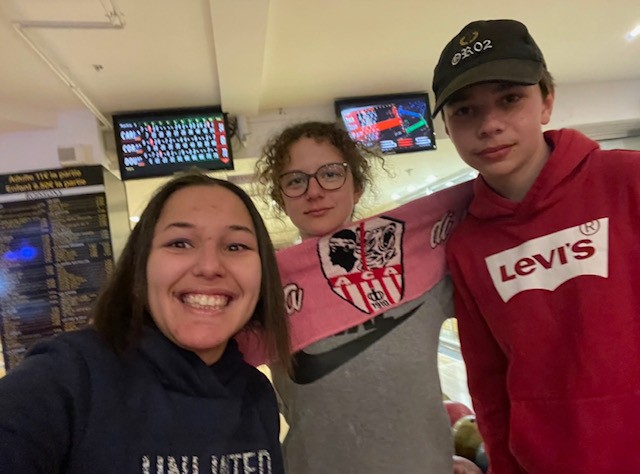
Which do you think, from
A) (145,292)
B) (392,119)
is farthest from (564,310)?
(392,119)

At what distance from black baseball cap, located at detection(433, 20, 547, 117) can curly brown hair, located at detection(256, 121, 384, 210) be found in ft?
1.38

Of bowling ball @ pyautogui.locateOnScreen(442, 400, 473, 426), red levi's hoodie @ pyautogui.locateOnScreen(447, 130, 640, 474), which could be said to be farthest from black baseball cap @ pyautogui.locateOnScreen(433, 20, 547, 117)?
bowling ball @ pyautogui.locateOnScreen(442, 400, 473, 426)

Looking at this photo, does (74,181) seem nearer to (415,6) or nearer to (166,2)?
(166,2)

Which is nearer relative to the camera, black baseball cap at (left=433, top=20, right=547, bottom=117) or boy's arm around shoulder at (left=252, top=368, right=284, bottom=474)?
boy's arm around shoulder at (left=252, top=368, right=284, bottom=474)

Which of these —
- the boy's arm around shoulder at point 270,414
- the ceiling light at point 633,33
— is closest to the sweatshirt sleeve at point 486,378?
the boy's arm around shoulder at point 270,414

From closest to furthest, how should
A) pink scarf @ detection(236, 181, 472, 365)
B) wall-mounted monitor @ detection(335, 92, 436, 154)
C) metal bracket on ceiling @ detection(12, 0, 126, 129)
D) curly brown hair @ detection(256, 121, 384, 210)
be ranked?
pink scarf @ detection(236, 181, 472, 365), curly brown hair @ detection(256, 121, 384, 210), metal bracket on ceiling @ detection(12, 0, 126, 129), wall-mounted monitor @ detection(335, 92, 436, 154)

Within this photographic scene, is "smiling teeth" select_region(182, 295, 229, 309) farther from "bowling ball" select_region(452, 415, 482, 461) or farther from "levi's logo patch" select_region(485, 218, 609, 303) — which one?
"bowling ball" select_region(452, 415, 482, 461)

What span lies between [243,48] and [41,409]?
7.69 feet

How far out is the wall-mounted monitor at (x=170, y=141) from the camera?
3.45 m

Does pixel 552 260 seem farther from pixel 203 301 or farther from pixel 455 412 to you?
pixel 455 412

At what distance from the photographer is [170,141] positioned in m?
3.52

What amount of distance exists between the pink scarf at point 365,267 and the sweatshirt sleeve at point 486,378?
0.41 ft

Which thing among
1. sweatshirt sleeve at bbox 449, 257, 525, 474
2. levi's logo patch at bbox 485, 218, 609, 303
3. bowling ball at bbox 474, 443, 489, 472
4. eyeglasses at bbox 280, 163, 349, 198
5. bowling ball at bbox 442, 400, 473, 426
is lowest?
bowling ball at bbox 474, 443, 489, 472

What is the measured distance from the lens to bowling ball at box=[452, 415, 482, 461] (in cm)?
176
